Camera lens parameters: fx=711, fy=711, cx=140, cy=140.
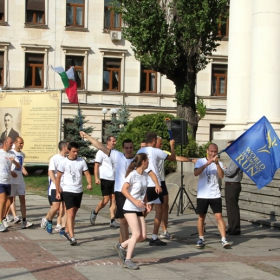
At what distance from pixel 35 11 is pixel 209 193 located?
31925 mm

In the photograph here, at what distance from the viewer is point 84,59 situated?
141 ft

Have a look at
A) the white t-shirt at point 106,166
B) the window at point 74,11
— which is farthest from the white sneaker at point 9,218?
the window at point 74,11

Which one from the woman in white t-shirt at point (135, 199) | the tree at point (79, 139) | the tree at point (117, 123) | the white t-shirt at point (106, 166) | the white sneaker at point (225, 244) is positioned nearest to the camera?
the woman in white t-shirt at point (135, 199)

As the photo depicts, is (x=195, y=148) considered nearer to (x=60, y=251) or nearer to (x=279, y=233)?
(x=279, y=233)

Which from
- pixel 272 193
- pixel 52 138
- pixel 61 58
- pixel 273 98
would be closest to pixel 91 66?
pixel 61 58

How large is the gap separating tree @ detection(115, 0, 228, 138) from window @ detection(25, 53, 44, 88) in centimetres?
1568

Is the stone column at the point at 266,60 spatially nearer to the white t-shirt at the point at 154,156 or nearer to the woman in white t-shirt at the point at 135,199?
the white t-shirt at the point at 154,156

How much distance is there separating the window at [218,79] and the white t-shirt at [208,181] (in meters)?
32.9

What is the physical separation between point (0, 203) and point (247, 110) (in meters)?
10.2

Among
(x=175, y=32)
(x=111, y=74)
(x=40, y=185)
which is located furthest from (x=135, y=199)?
(x=111, y=74)

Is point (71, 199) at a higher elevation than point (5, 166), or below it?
below

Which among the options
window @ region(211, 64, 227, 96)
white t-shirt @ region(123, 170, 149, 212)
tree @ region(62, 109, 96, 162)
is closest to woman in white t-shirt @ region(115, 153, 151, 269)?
white t-shirt @ region(123, 170, 149, 212)

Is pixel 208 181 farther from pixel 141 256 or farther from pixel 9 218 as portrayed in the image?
pixel 9 218

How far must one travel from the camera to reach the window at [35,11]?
1646 inches
